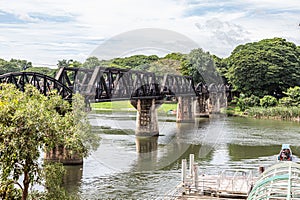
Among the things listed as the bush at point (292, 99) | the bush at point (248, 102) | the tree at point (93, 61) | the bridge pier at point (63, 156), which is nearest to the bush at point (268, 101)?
the bush at point (248, 102)

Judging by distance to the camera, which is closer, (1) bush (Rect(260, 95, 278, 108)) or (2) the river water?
(2) the river water

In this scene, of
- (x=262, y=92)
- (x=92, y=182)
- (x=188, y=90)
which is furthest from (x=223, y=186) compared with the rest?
(x=262, y=92)

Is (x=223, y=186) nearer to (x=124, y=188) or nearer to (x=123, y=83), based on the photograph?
(x=124, y=188)

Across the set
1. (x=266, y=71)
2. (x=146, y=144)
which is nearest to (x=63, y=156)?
(x=146, y=144)

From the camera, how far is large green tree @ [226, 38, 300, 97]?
96375mm

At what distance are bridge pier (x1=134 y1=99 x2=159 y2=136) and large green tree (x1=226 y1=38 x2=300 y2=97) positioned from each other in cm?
4307

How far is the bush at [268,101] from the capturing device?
3526 inches

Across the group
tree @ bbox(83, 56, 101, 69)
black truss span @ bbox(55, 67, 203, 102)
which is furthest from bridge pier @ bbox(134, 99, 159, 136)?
tree @ bbox(83, 56, 101, 69)

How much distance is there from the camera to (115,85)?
4506 centimetres

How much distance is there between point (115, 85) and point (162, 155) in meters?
8.17

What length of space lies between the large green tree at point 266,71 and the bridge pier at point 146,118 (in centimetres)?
4307

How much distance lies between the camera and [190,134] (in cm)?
6034

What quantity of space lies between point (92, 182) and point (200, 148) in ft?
59.5

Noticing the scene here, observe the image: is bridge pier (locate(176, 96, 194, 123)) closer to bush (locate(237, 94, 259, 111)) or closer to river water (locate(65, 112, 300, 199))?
river water (locate(65, 112, 300, 199))
